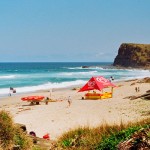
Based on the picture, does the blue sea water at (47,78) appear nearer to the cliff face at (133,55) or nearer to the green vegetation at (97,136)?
the green vegetation at (97,136)

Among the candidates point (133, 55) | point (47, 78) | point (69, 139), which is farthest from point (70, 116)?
point (133, 55)

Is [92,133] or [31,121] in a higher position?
[92,133]

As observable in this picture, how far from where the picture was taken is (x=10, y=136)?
346 inches

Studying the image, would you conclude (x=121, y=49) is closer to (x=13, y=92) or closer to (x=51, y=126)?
(x=13, y=92)

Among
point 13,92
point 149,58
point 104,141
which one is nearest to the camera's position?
point 104,141

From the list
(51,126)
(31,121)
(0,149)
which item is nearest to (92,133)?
(0,149)

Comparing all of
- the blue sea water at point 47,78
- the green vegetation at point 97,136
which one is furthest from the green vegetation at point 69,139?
the blue sea water at point 47,78

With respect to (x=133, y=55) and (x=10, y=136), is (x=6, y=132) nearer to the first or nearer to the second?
(x=10, y=136)

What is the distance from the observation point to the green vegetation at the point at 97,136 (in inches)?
311

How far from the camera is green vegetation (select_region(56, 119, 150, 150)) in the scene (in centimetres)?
789

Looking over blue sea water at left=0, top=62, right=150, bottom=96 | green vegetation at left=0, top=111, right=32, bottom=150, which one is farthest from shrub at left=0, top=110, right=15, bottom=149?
blue sea water at left=0, top=62, right=150, bottom=96

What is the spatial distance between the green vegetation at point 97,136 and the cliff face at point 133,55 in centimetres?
14964

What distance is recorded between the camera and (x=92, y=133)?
915cm

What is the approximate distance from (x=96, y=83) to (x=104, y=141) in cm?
2561
